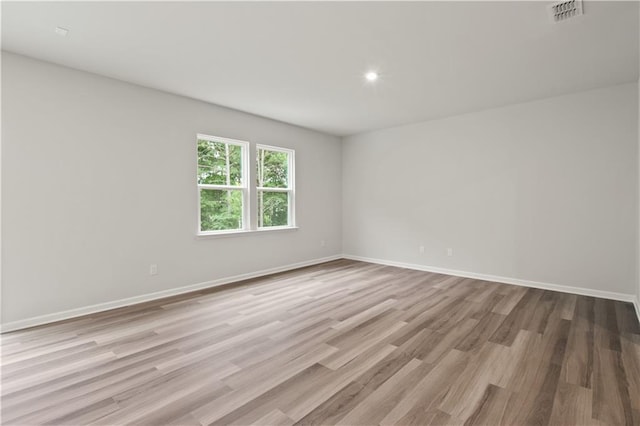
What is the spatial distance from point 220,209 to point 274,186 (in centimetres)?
115

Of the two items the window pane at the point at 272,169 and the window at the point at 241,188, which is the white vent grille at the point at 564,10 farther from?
the window pane at the point at 272,169

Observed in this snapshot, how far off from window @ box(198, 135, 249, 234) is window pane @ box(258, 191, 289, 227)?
35 cm

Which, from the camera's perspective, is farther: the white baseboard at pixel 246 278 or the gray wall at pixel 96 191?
the white baseboard at pixel 246 278

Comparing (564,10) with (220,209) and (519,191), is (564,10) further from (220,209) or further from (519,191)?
(220,209)

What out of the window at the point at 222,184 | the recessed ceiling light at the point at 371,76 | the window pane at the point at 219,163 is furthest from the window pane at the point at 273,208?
the recessed ceiling light at the point at 371,76

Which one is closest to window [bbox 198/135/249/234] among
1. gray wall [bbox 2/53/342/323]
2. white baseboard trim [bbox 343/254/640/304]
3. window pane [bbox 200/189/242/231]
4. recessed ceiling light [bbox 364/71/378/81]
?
window pane [bbox 200/189/242/231]

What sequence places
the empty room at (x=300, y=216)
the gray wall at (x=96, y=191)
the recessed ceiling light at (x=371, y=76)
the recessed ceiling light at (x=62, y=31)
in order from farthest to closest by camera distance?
the recessed ceiling light at (x=371, y=76), the gray wall at (x=96, y=191), the recessed ceiling light at (x=62, y=31), the empty room at (x=300, y=216)

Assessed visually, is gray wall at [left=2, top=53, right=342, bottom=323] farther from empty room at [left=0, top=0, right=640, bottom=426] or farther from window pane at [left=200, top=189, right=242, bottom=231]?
window pane at [left=200, top=189, right=242, bottom=231]

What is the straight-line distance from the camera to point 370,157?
6242 mm

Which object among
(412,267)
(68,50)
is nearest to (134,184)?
(68,50)

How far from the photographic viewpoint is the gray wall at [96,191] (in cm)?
297

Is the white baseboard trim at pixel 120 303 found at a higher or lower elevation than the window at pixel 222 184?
lower

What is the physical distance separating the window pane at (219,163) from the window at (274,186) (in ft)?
1.26

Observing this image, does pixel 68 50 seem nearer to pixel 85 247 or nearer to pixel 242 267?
pixel 85 247
